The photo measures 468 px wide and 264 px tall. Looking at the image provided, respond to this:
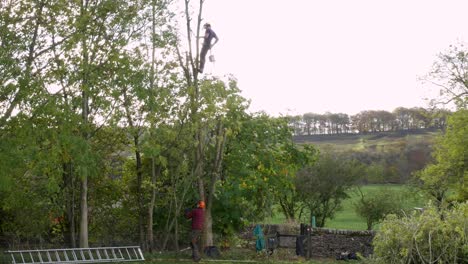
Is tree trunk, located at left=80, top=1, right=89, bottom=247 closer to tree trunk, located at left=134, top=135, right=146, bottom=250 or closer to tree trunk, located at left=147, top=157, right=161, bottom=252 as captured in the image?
tree trunk, located at left=147, top=157, right=161, bottom=252

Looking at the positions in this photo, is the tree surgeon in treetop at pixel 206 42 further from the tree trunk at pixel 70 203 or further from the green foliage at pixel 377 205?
the green foliage at pixel 377 205

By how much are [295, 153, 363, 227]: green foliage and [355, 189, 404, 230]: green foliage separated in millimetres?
1327

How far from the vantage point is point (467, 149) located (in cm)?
3509

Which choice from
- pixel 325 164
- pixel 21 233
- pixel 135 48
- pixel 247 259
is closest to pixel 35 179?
pixel 21 233

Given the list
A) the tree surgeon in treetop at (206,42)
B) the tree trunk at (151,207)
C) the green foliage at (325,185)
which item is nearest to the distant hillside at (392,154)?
the green foliage at (325,185)

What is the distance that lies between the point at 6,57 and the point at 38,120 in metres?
1.70

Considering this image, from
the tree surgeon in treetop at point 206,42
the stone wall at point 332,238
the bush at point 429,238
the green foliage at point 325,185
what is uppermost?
the tree surgeon in treetop at point 206,42

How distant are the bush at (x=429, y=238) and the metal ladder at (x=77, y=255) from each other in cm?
785

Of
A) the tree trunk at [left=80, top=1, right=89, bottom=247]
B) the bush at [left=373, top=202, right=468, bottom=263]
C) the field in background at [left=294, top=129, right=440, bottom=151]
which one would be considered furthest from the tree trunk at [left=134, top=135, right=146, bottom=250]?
the field in background at [left=294, top=129, right=440, bottom=151]

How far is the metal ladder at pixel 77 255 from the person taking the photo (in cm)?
1632

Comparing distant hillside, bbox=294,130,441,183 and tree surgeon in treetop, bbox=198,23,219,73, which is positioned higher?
tree surgeon in treetop, bbox=198,23,219,73

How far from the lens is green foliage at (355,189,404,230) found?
39188mm

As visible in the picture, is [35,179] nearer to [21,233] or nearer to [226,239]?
[21,233]

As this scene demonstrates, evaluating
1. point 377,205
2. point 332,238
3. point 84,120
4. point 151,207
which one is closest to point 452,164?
point 377,205
